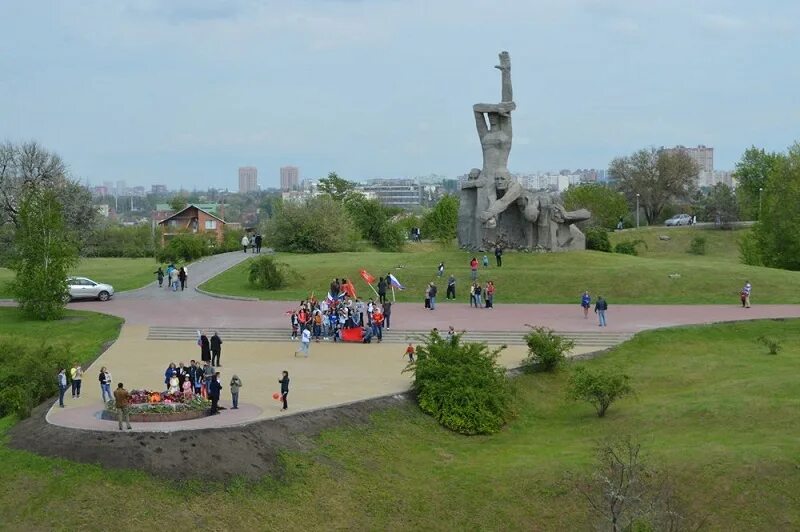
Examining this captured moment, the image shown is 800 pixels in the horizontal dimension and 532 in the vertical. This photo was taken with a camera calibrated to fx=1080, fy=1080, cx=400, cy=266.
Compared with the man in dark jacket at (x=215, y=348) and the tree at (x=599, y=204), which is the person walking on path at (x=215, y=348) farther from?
the tree at (x=599, y=204)

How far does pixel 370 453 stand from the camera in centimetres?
2445

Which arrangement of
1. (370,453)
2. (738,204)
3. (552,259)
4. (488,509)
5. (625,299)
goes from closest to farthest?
(488,509) < (370,453) < (625,299) < (552,259) < (738,204)

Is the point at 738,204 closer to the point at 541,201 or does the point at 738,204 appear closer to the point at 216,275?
the point at 541,201

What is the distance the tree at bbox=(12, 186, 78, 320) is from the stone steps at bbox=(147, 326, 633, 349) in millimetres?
4938

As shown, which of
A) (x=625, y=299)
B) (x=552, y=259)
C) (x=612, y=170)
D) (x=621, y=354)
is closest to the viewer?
(x=621, y=354)

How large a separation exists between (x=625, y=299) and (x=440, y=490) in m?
24.7

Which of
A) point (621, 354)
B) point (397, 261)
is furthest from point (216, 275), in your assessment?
point (621, 354)

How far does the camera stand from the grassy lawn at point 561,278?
Answer: 46.1m

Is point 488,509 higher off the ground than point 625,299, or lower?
lower

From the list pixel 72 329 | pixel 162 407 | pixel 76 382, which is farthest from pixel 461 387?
pixel 72 329

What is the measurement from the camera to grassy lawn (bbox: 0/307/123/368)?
35.7 meters

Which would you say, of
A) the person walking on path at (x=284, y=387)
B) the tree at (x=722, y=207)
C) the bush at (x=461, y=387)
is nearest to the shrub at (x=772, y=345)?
the bush at (x=461, y=387)

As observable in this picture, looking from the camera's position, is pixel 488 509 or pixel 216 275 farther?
pixel 216 275

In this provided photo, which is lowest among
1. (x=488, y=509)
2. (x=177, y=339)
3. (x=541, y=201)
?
(x=488, y=509)
